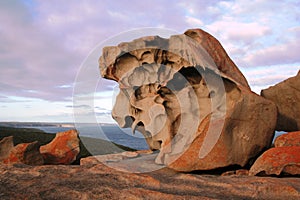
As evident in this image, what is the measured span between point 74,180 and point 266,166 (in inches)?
149

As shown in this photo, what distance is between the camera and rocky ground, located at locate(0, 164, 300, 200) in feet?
11.5

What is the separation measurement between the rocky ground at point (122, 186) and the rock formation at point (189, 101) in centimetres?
187

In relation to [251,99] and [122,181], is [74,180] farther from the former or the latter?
[251,99]

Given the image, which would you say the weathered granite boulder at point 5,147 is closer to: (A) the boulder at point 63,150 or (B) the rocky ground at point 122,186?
(A) the boulder at point 63,150

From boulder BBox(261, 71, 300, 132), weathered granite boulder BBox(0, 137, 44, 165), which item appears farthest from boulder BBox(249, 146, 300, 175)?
weathered granite boulder BBox(0, 137, 44, 165)

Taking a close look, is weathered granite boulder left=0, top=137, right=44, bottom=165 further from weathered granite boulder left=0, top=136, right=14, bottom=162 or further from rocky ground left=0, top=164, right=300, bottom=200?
rocky ground left=0, top=164, right=300, bottom=200

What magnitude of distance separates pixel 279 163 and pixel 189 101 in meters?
2.76

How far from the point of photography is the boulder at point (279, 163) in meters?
5.56

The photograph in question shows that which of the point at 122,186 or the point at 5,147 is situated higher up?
the point at 5,147

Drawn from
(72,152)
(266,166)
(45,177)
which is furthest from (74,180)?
(72,152)

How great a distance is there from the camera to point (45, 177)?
4320 mm

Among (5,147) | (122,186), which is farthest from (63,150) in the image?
(122,186)

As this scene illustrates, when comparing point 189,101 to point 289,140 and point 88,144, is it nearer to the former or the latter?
point 289,140

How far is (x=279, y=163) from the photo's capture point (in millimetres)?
5664
